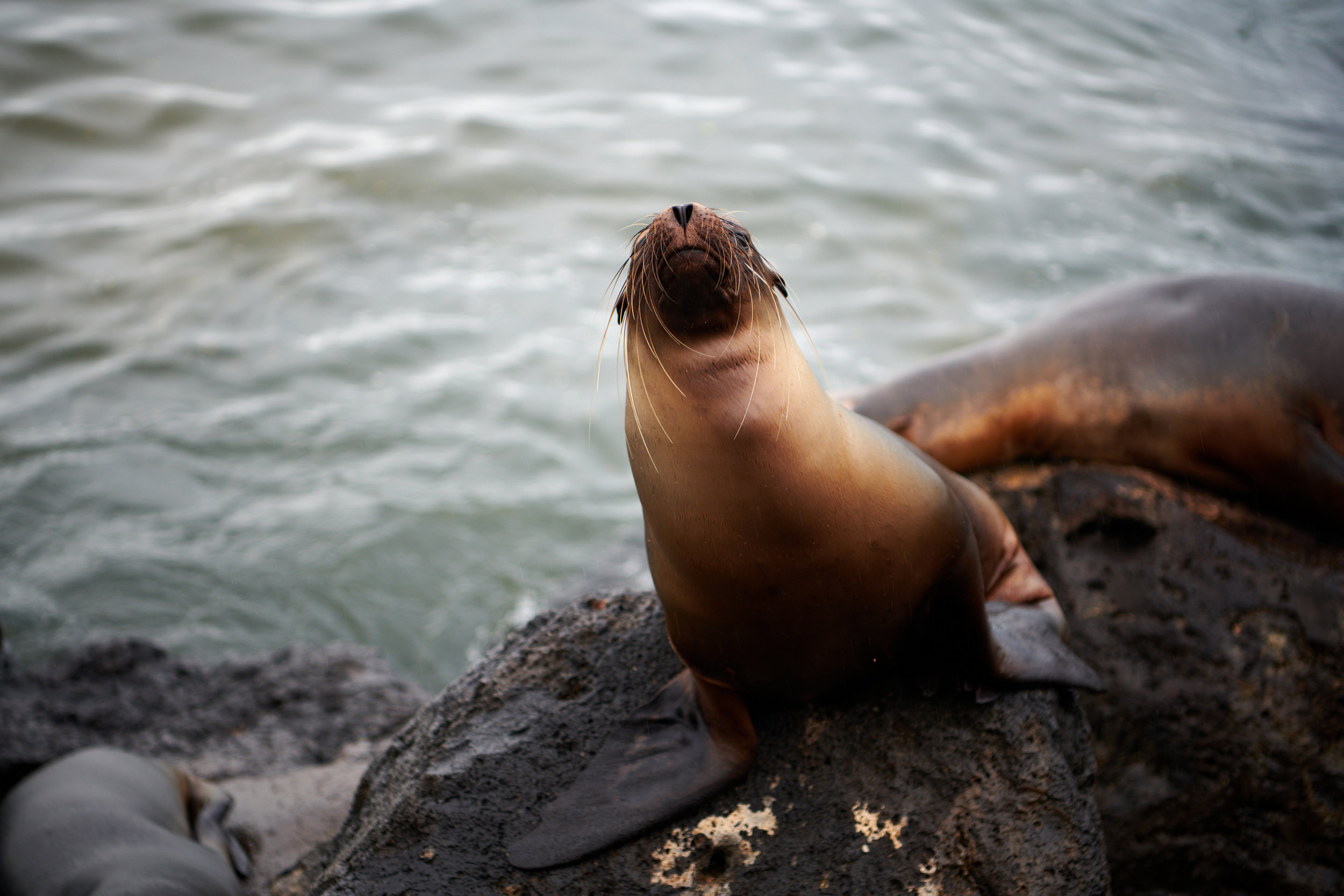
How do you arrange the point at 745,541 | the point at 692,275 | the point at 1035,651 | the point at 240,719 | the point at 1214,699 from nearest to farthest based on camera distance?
1. the point at 692,275
2. the point at 745,541
3. the point at 1035,651
4. the point at 1214,699
5. the point at 240,719

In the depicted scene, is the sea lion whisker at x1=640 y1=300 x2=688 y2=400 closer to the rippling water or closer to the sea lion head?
the sea lion head

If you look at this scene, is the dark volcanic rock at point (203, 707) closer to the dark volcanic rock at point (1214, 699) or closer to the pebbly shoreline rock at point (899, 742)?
the pebbly shoreline rock at point (899, 742)

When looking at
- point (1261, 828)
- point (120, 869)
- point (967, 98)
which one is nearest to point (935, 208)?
point (967, 98)

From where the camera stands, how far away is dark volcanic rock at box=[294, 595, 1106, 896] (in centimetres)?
231

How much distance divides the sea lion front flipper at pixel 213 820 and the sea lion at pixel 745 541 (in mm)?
1549

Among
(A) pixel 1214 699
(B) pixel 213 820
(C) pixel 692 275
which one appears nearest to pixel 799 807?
(C) pixel 692 275

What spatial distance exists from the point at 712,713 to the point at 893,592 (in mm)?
541

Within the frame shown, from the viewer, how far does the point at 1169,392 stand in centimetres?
381

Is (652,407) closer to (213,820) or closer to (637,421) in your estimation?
(637,421)

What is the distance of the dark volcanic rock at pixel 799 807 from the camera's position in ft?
7.59

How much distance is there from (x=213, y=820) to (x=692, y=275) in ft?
8.70

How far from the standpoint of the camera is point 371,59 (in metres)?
10.3

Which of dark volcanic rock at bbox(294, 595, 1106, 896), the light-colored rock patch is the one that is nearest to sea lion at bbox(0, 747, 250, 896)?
dark volcanic rock at bbox(294, 595, 1106, 896)

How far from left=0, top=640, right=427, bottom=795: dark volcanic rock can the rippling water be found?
1.08 meters
